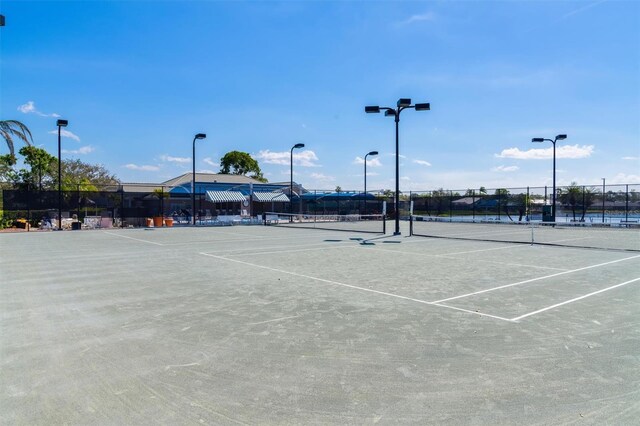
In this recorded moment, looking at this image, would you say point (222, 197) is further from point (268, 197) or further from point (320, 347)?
point (320, 347)

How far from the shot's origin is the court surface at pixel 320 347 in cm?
375

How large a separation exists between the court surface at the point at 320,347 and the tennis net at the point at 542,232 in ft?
30.3

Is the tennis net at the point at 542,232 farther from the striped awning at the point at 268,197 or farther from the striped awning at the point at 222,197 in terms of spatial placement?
the striped awning at the point at 222,197

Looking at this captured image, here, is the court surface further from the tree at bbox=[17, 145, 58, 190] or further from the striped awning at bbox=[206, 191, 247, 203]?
the tree at bbox=[17, 145, 58, 190]

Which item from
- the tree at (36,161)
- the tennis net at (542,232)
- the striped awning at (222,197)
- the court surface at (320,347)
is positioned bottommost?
the court surface at (320,347)

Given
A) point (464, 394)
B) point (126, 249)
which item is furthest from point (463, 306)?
point (126, 249)

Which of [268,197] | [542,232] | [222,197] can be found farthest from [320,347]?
[268,197]

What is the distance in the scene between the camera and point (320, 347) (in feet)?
17.2

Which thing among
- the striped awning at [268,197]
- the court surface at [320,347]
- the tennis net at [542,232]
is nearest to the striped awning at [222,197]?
the striped awning at [268,197]

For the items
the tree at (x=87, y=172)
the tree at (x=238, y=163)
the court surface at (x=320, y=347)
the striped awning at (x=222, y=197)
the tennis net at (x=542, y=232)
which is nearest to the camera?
the court surface at (x=320, y=347)

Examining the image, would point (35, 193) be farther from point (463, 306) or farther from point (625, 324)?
point (625, 324)

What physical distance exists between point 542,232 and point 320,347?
2426 centimetres

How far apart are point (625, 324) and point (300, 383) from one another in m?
4.88

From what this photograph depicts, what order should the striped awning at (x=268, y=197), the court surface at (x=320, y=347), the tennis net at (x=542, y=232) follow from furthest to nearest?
the striped awning at (x=268, y=197) → the tennis net at (x=542, y=232) → the court surface at (x=320, y=347)
